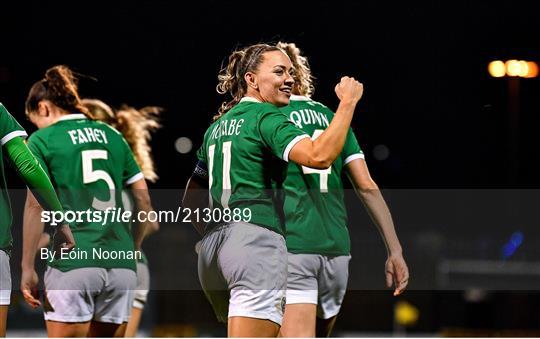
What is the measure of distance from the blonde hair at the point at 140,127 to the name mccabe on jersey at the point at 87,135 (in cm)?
64

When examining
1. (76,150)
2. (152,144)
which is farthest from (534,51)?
(76,150)

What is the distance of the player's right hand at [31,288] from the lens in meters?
4.84

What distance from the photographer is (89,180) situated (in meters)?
6.00

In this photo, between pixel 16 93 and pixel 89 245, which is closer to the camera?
pixel 89 245

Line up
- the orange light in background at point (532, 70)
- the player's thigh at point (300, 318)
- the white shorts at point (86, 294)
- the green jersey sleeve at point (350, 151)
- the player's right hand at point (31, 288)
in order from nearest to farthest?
the player's right hand at point (31, 288)
the player's thigh at point (300, 318)
the green jersey sleeve at point (350, 151)
the white shorts at point (86, 294)
the orange light in background at point (532, 70)

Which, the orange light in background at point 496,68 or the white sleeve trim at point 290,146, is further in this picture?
the orange light in background at point 496,68

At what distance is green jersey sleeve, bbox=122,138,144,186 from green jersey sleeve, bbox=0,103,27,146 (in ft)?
5.35

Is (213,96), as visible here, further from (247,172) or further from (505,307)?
(505,307)

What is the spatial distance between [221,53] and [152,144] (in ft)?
2.63

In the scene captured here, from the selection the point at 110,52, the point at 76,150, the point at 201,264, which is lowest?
the point at 201,264

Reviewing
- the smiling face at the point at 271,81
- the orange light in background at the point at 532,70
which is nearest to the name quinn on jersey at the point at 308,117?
the smiling face at the point at 271,81

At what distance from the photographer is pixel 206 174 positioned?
5223 mm

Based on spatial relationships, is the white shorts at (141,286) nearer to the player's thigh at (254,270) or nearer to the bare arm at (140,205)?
the bare arm at (140,205)

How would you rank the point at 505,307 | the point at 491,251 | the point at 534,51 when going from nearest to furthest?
the point at 534,51
the point at 491,251
the point at 505,307
